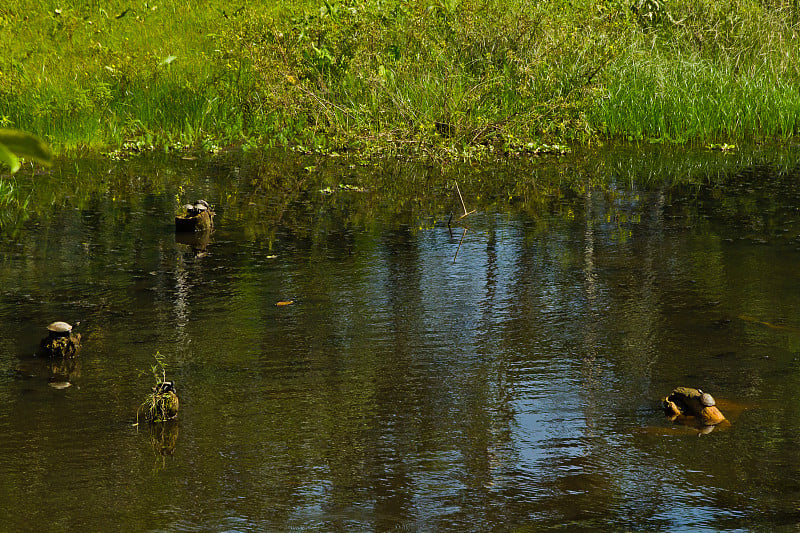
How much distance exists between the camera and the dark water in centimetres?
449

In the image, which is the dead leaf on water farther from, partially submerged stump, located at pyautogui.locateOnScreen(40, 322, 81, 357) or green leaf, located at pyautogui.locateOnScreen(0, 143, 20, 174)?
green leaf, located at pyautogui.locateOnScreen(0, 143, 20, 174)

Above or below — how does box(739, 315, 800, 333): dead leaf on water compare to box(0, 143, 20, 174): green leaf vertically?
below

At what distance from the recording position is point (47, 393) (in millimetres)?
5789

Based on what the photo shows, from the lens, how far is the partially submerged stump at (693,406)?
5.25 meters

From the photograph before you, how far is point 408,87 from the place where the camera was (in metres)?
14.9

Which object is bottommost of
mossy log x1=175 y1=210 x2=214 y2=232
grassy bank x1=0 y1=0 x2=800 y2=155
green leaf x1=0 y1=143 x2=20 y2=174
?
mossy log x1=175 y1=210 x2=214 y2=232

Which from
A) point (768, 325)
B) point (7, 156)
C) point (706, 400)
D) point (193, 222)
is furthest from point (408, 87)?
point (7, 156)

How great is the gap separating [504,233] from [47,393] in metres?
5.11

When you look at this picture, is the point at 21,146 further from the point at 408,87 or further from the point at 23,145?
the point at 408,87

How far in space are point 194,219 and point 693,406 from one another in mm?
5817

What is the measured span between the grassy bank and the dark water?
381cm

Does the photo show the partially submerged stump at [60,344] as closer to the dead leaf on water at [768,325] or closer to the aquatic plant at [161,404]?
the aquatic plant at [161,404]

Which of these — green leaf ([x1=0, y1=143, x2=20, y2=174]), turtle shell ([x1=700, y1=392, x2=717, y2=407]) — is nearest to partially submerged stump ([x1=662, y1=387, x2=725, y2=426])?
turtle shell ([x1=700, y1=392, x2=717, y2=407])

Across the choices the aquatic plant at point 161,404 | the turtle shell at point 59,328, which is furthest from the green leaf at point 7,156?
the turtle shell at point 59,328
